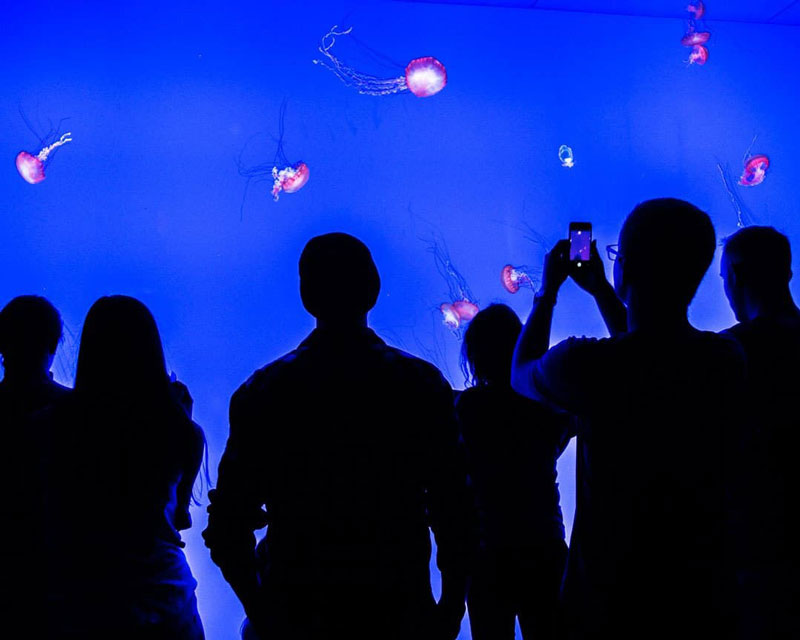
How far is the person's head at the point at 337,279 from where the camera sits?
1238 millimetres

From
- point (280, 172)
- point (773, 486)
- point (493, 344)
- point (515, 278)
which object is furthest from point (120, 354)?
point (515, 278)

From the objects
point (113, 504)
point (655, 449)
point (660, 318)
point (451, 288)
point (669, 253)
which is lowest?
point (655, 449)

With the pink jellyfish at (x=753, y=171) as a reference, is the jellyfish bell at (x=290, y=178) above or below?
above

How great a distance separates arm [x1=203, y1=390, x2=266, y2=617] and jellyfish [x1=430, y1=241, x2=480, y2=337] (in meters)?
2.25

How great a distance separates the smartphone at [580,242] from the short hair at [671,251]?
313mm

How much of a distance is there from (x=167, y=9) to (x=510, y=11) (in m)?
1.93

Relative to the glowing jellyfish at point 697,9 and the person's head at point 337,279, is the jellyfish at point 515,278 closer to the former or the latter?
the glowing jellyfish at point 697,9

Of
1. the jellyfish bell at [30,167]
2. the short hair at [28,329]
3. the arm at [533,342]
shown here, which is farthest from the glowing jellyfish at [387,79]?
the arm at [533,342]

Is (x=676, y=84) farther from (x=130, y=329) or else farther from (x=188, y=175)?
(x=130, y=329)

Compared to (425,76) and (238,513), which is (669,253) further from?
(425,76)

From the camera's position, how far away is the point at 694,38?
3.71 metres

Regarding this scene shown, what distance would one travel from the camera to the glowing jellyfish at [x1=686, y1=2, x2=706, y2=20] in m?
3.67

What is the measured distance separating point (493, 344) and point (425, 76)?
2030 mm

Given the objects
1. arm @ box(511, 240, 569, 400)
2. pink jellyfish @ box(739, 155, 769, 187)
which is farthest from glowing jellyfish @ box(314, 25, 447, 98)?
arm @ box(511, 240, 569, 400)
